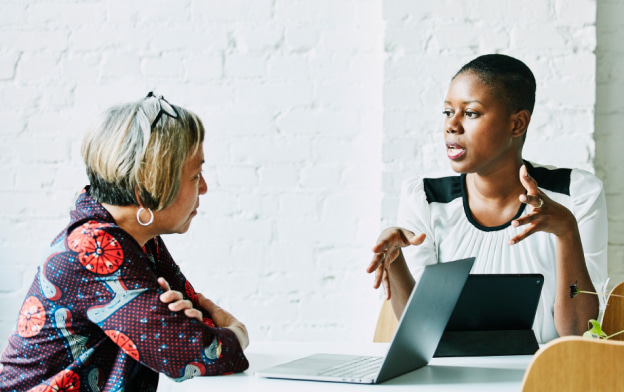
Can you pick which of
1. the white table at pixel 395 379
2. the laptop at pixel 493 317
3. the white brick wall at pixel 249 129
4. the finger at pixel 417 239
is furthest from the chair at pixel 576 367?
the white brick wall at pixel 249 129

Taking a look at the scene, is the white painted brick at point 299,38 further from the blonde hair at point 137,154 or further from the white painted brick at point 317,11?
the blonde hair at point 137,154

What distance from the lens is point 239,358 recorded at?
1034 millimetres

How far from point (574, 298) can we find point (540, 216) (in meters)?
0.29

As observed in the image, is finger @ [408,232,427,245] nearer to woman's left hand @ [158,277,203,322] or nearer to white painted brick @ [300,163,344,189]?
woman's left hand @ [158,277,203,322]

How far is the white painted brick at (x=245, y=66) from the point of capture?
7.00 feet

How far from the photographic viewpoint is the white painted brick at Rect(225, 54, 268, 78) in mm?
2133

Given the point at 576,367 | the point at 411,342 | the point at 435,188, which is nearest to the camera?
the point at 576,367

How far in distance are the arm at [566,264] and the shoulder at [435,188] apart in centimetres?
41

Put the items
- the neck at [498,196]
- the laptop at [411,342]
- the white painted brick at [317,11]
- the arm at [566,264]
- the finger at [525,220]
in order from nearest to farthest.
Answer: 1. the laptop at [411,342]
2. the finger at [525,220]
3. the arm at [566,264]
4. the neck at [498,196]
5. the white painted brick at [317,11]

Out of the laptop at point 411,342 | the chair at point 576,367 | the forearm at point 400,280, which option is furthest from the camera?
the forearm at point 400,280

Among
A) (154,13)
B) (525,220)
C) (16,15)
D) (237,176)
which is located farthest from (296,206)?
(16,15)

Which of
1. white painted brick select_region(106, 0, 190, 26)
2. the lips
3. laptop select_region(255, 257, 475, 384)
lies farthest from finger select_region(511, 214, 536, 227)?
white painted brick select_region(106, 0, 190, 26)

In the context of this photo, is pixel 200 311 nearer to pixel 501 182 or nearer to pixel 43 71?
pixel 501 182

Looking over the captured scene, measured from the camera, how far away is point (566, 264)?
4.70 ft
